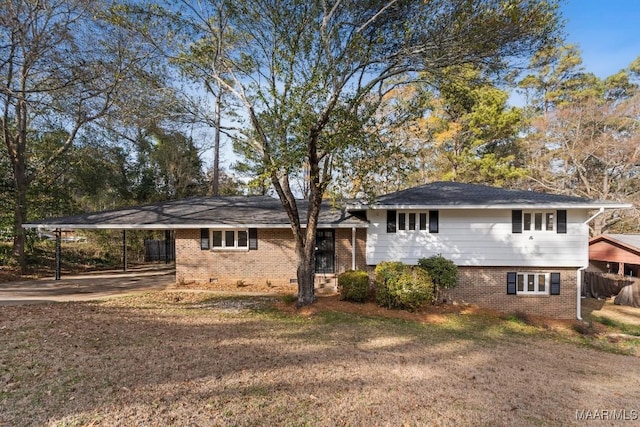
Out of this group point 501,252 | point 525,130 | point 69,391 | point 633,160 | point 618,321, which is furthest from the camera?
point 525,130

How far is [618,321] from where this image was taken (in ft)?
42.3

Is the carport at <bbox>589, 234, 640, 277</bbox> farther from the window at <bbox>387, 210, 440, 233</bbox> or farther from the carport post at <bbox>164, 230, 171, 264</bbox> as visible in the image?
the carport post at <bbox>164, 230, 171, 264</bbox>

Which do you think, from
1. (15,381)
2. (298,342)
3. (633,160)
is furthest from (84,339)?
(633,160)

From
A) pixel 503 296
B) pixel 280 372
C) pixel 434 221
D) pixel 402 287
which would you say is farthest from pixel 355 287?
pixel 280 372

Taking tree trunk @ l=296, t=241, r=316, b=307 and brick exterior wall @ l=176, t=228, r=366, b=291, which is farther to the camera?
brick exterior wall @ l=176, t=228, r=366, b=291

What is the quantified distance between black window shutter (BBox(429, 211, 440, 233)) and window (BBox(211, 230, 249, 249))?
7.08 meters

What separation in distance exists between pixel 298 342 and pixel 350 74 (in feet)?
22.2

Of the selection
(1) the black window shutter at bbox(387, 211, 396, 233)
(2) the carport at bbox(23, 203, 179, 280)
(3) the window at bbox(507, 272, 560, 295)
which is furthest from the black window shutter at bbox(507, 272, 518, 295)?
(2) the carport at bbox(23, 203, 179, 280)

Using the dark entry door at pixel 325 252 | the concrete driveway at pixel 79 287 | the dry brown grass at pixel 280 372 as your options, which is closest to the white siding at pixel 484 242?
the dark entry door at pixel 325 252

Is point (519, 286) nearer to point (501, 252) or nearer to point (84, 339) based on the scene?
point (501, 252)

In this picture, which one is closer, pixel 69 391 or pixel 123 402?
pixel 123 402

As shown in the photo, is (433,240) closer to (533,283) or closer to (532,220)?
(532,220)

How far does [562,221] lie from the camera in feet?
38.7

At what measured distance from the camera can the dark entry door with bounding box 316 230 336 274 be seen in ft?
44.6
